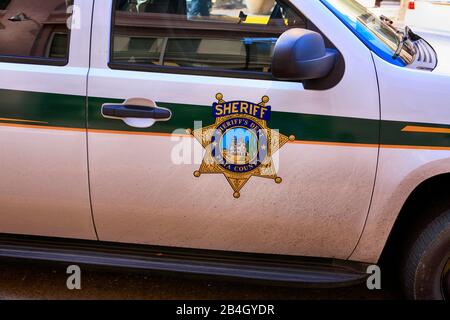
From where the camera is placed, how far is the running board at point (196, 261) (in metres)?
2.90

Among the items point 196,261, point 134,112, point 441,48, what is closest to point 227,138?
point 134,112

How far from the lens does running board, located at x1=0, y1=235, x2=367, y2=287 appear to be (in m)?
2.90

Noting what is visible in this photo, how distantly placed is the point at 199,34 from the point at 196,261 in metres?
1.16

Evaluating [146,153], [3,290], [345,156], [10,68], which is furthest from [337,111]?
[3,290]

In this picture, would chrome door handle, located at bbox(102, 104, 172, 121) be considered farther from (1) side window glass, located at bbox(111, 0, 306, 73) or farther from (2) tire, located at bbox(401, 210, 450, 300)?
(2) tire, located at bbox(401, 210, 450, 300)

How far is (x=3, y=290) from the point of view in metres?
3.42

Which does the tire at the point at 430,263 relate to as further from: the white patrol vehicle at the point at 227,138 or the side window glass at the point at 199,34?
the side window glass at the point at 199,34

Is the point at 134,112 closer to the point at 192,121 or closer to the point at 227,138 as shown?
the point at 192,121

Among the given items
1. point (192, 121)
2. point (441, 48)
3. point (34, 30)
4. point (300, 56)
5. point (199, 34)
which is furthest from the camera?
point (441, 48)

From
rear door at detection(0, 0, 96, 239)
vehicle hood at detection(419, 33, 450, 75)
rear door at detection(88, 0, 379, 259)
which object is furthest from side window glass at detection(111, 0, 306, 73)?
vehicle hood at detection(419, 33, 450, 75)

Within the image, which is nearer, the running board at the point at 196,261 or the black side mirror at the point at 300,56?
the black side mirror at the point at 300,56

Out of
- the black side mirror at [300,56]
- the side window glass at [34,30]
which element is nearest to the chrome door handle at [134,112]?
the side window glass at [34,30]

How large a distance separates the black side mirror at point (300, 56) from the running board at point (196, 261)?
97 cm

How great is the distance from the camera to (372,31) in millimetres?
3012
